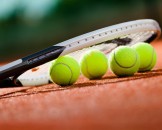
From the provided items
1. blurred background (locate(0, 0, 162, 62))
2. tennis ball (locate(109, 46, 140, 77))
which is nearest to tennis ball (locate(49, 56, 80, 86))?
tennis ball (locate(109, 46, 140, 77))

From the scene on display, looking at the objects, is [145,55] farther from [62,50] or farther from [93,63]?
[62,50]

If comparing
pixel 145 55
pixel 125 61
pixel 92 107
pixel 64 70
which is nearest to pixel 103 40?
pixel 125 61

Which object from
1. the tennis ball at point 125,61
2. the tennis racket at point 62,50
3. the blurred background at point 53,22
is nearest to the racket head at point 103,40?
the tennis racket at point 62,50

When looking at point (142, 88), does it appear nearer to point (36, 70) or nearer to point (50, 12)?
point (36, 70)

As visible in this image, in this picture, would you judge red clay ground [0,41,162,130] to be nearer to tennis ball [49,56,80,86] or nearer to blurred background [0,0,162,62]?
tennis ball [49,56,80,86]

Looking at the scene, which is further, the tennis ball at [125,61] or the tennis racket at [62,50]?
the tennis ball at [125,61]

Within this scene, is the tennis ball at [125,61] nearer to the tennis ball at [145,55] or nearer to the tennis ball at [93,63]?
the tennis ball at [93,63]
